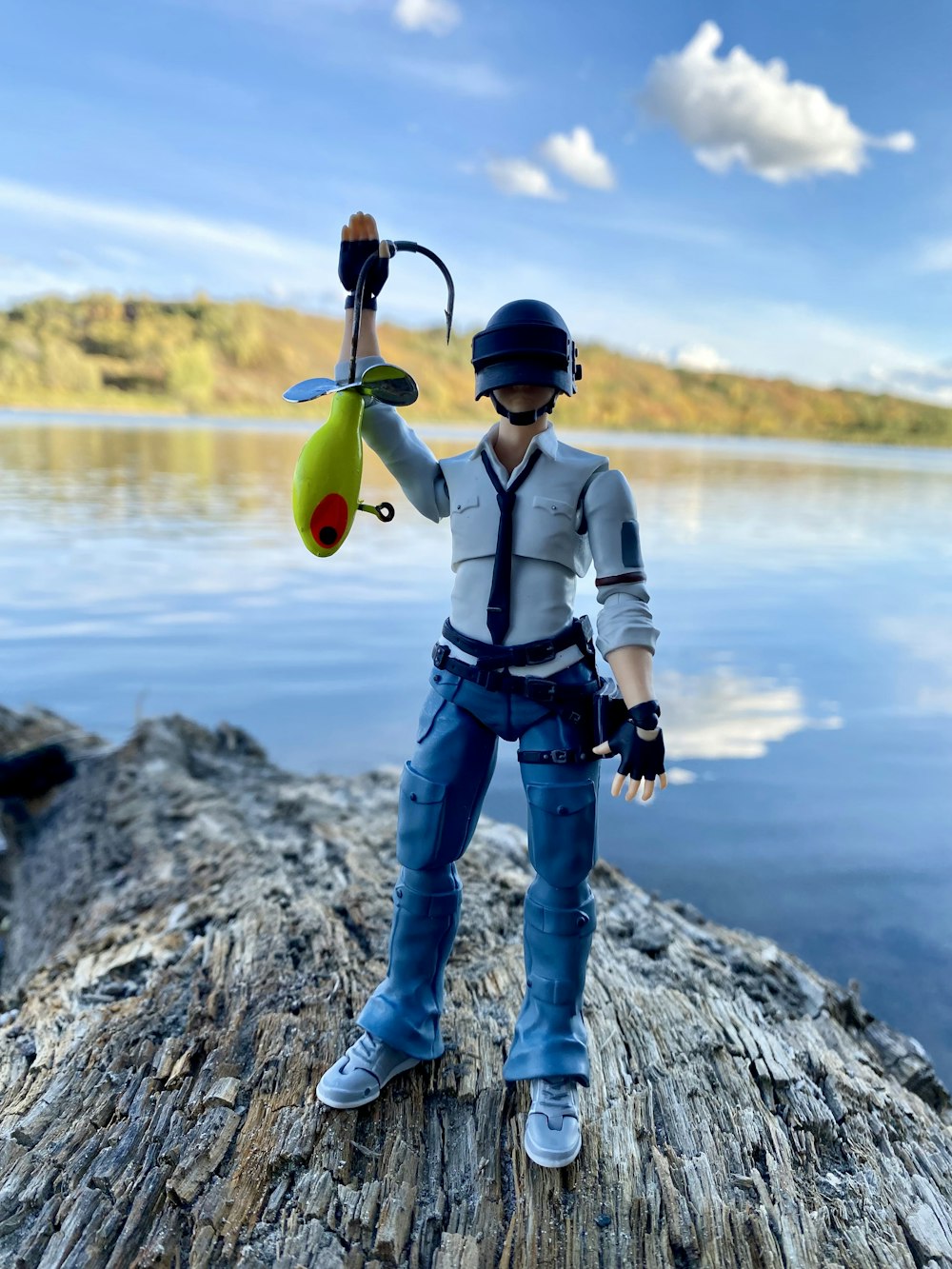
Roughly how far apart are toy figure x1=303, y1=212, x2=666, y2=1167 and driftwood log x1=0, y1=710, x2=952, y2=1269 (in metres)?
0.19

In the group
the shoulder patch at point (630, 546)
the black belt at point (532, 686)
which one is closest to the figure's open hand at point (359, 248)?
the shoulder patch at point (630, 546)

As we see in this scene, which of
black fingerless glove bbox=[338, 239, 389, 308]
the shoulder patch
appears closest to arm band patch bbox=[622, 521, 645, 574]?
the shoulder patch

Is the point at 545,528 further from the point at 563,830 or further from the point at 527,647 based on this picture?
the point at 563,830

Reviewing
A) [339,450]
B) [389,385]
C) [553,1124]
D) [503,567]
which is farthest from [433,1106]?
[389,385]

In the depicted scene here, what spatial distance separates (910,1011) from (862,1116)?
2281mm

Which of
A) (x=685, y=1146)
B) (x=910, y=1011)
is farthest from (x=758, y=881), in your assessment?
(x=685, y=1146)

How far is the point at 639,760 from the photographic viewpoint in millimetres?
2568

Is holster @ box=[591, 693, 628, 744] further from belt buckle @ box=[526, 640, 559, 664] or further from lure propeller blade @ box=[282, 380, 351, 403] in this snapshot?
lure propeller blade @ box=[282, 380, 351, 403]

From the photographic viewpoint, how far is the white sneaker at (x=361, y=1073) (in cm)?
270

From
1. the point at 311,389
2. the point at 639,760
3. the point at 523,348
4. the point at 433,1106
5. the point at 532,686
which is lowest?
the point at 433,1106

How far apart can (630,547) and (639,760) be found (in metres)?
0.62

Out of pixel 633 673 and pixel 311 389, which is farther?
pixel 311 389

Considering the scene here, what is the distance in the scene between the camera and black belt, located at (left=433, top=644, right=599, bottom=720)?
2.75 metres

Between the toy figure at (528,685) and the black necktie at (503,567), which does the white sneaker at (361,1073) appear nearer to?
the toy figure at (528,685)
